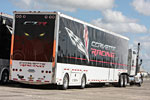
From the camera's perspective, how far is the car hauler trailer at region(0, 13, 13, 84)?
22.4 m

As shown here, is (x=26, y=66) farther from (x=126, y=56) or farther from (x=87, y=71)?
(x=126, y=56)

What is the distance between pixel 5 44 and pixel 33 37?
2558 millimetres

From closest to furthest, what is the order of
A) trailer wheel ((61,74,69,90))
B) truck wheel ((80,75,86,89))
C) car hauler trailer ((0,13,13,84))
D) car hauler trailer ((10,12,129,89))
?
car hauler trailer ((10,12,129,89)) → trailer wheel ((61,74,69,90)) → car hauler trailer ((0,13,13,84)) → truck wheel ((80,75,86,89))

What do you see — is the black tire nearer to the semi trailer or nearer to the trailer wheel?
the semi trailer

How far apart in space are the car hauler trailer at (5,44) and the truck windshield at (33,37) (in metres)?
1.38

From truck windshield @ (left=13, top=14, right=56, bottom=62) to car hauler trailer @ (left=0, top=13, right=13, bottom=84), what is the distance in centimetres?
138

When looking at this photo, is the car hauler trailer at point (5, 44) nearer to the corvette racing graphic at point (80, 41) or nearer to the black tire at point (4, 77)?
the black tire at point (4, 77)

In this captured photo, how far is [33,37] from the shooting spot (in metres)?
21.0

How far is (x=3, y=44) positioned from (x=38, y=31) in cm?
280

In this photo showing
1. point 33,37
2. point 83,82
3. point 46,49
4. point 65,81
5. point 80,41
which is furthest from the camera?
point 83,82

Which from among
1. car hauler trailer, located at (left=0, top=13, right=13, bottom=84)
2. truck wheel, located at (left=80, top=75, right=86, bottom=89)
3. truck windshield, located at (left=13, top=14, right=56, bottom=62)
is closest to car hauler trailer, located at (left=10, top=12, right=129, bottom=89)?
truck windshield, located at (left=13, top=14, right=56, bottom=62)

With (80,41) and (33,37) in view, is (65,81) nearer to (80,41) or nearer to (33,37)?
(33,37)

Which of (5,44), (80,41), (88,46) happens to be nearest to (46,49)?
(5,44)

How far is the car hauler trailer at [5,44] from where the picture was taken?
881 inches
